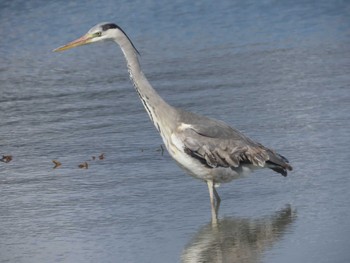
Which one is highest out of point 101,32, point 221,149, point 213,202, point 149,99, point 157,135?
point 101,32

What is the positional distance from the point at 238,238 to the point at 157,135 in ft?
10.7

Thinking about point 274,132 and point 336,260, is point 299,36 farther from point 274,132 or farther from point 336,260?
point 336,260

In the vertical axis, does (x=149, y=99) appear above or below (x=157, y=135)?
above

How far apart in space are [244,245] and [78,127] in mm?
4173

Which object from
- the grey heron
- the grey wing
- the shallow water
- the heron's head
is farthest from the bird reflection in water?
the heron's head

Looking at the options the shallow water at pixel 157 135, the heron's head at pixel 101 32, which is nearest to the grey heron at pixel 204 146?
the heron's head at pixel 101 32

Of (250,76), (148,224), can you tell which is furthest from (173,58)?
(148,224)

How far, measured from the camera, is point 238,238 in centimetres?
746

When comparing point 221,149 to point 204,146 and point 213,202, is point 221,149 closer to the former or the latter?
point 204,146

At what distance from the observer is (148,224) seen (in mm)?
7824

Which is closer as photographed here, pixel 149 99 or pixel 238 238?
pixel 238 238

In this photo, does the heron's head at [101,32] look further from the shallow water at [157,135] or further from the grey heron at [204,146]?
the shallow water at [157,135]

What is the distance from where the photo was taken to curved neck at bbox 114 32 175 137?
828 cm

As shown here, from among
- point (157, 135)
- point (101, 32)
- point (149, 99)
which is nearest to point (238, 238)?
point (149, 99)
